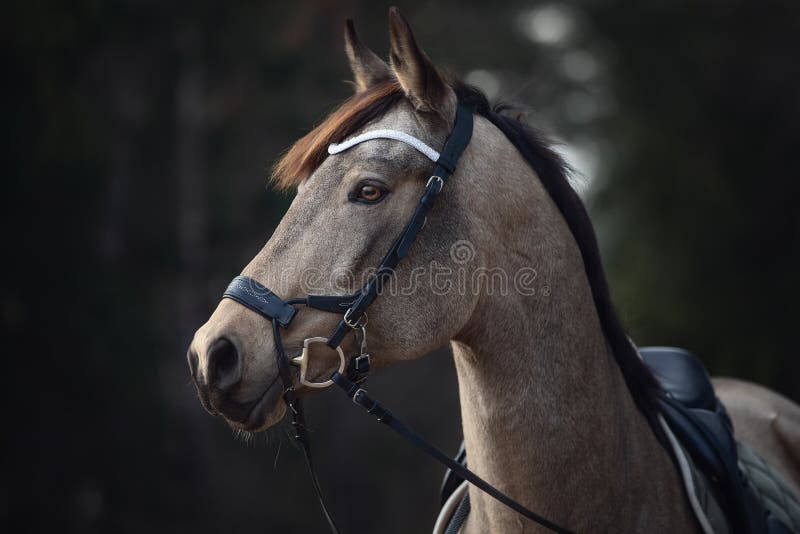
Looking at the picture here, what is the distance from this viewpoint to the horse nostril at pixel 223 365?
6.18 ft

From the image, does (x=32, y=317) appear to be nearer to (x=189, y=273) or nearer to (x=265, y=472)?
(x=189, y=273)

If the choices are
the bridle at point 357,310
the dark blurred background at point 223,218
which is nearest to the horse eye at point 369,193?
the bridle at point 357,310

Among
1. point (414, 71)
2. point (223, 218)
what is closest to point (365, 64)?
point (414, 71)

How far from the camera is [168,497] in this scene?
7023 mm

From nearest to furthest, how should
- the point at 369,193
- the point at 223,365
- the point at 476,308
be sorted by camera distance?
the point at 223,365
the point at 369,193
the point at 476,308

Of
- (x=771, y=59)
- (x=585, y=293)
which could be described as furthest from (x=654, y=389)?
(x=771, y=59)

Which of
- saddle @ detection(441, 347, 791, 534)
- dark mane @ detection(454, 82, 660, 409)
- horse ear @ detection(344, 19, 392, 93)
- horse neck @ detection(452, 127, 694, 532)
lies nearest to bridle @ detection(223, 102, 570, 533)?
horse neck @ detection(452, 127, 694, 532)

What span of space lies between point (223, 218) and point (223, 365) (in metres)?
6.36

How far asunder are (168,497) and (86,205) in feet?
10.5

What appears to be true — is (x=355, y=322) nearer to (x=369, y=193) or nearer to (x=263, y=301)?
(x=263, y=301)

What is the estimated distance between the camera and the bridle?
1958mm

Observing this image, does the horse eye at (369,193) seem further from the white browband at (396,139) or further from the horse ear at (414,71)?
the horse ear at (414,71)

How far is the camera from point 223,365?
1932 mm

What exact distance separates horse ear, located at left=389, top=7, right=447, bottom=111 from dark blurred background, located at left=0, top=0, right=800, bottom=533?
4.38m
